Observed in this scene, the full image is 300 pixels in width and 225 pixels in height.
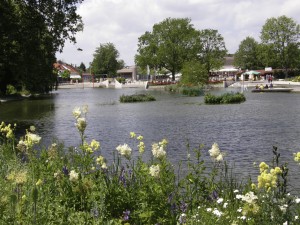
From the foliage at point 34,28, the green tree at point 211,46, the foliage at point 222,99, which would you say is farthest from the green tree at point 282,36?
the foliage at point 34,28

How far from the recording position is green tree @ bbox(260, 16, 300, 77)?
99375 millimetres

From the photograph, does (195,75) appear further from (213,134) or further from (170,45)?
(213,134)

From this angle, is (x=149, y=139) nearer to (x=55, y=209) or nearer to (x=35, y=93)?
(x=55, y=209)

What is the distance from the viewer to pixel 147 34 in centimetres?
10806

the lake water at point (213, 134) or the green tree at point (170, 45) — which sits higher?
the green tree at point (170, 45)

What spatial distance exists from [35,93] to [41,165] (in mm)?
63031

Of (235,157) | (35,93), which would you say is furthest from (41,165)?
(35,93)

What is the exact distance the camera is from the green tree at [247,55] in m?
128

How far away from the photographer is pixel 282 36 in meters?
100

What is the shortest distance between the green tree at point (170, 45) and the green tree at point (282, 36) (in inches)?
679

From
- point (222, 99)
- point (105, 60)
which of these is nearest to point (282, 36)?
point (222, 99)

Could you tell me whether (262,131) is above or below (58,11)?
below

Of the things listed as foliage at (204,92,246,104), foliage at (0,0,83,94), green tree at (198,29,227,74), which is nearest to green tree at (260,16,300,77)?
green tree at (198,29,227,74)

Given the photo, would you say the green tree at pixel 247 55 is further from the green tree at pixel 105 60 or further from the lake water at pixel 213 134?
the lake water at pixel 213 134
